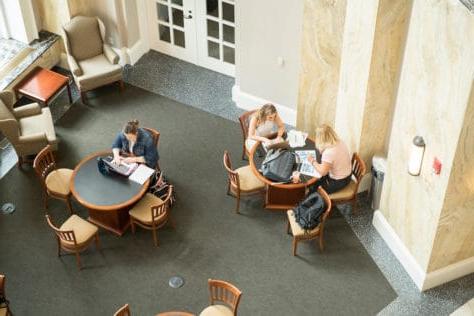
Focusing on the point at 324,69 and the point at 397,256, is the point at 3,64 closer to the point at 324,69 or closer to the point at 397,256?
the point at 324,69

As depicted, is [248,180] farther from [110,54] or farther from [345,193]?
[110,54]

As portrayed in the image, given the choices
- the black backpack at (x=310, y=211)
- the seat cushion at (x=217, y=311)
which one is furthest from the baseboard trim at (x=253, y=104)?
the seat cushion at (x=217, y=311)

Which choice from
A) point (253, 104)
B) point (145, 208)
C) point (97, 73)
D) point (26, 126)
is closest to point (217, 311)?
point (145, 208)

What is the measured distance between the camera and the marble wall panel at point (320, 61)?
28.4 feet

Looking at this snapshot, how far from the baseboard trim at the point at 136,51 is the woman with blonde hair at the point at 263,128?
3180 millimetres

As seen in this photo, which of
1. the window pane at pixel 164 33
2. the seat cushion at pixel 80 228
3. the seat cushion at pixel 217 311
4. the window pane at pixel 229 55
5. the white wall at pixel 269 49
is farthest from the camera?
the window pane at pixel 164 33

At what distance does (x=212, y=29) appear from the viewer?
11234mm

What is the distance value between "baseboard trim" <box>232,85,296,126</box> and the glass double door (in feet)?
2.33

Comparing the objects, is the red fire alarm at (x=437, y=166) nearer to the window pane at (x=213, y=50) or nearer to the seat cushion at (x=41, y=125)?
the window pane at (x=213, y=50)

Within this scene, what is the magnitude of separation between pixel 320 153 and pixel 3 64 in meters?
5.14

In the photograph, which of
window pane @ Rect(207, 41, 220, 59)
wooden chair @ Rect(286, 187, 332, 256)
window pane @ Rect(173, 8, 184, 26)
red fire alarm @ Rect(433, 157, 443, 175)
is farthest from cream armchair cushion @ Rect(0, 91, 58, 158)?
red fire alarm @ Rect(433, 157, 443, 175)

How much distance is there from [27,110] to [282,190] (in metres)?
3.93

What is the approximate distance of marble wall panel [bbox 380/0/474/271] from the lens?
6.38 m

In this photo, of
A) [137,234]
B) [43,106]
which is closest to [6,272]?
[137,234]
